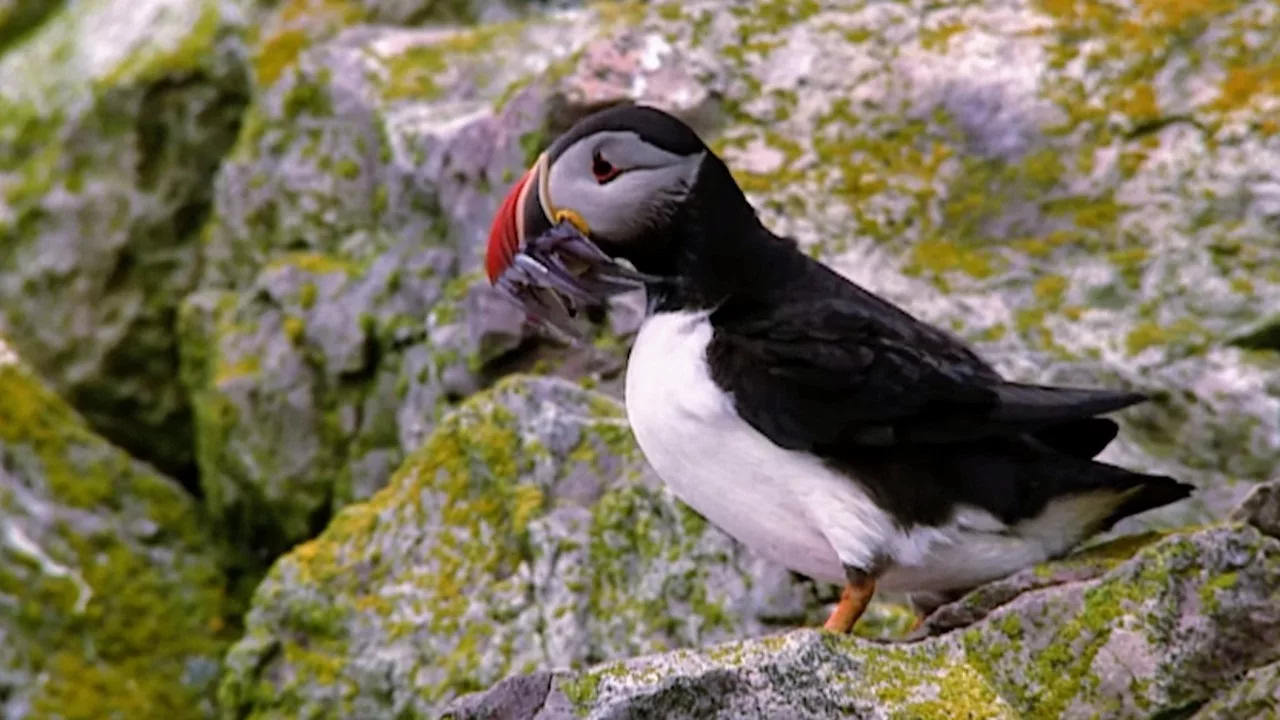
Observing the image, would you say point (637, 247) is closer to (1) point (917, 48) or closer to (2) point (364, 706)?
(2) point (364, 706)

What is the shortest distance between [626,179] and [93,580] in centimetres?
396

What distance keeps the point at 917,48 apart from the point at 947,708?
16.0 feet

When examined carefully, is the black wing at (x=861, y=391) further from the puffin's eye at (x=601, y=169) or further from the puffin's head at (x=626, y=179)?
the puffin's eye at (x=601, y=169)

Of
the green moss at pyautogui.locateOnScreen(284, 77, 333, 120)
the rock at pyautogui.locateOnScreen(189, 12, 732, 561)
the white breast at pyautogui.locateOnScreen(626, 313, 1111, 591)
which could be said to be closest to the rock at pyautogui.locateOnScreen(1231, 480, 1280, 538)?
the white breast at pyautogui.locateOnScreen(626, 313, 1111, 591)

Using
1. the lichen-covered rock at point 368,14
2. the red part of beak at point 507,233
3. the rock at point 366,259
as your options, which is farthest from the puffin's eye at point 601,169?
the lichen-covered rock at point 368,14

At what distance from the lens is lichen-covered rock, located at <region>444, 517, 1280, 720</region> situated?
3.50 m

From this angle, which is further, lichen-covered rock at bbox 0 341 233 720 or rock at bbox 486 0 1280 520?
lichen-covered rock at bbox 0 341 233 720

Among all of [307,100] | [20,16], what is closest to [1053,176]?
[307,100]

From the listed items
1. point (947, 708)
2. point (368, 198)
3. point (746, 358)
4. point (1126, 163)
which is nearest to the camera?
point (947, 708)

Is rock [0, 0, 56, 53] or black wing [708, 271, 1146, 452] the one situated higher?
black wing [708, 271, 1146, 452]

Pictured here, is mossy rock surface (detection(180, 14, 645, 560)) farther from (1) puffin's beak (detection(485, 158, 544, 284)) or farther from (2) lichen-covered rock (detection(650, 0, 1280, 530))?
(1) puffin's beak (detection(485, 158, 544, 284))

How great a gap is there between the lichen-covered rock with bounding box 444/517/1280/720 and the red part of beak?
5.51 feet

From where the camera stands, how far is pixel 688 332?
4.63m

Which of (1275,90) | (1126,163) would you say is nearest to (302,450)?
(1126,163)
